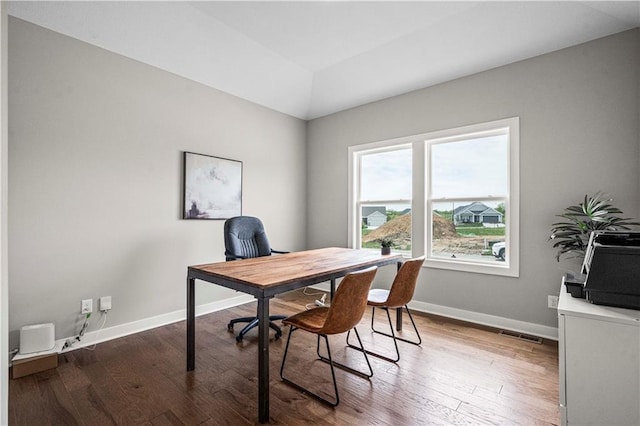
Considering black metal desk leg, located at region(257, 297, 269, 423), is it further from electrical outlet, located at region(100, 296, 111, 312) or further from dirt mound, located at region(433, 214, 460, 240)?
dirt mound, located at region(433, 214, 460, 240)

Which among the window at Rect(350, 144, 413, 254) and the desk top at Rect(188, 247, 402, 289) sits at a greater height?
the window at Rect(350, 144, 413, 254)

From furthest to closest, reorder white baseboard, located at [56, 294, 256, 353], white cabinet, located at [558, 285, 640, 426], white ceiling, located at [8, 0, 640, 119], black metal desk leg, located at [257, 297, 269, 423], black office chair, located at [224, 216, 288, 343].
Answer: black office chair, located at [224, 216, 288, 343] → white baseboard, located at [56, 294, 256, 353] → white ceiling, located at [8, 0, 640, 119] → black metal desk leg, located at [257, 297, 269, 423] → white cabinet, located at [558, 285, 640, 426]

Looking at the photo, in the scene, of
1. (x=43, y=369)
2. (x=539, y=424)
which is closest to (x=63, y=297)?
(x=43, y=369)

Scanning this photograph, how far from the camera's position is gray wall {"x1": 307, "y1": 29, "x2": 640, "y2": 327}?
98.2 inches

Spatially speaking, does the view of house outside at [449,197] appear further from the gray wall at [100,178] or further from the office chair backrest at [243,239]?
the gray wall at [100,178]

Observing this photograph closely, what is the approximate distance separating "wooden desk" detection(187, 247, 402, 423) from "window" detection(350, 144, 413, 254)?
1.14 meters

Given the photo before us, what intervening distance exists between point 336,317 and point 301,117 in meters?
3.61

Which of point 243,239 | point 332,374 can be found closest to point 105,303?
point 243,239

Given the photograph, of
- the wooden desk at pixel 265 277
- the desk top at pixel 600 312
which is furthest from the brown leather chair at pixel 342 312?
the desk top at pixel 600 312

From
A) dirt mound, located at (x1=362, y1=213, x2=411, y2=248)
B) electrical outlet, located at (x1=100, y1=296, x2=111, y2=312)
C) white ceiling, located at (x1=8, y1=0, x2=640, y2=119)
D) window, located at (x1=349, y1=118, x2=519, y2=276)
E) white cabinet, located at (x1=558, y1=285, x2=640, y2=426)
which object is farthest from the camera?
dirt mound, located at (x1=362, y1=213, x2=411, y2=248)

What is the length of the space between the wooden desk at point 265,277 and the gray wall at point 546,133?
1223mm

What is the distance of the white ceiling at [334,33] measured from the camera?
2480mm

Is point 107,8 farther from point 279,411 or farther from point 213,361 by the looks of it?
point 279,411

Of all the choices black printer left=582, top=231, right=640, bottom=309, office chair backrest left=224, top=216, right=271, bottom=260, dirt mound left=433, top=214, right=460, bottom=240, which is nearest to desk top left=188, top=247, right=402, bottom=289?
office chair backrest left=224, top=216, right=271, bottom=260
